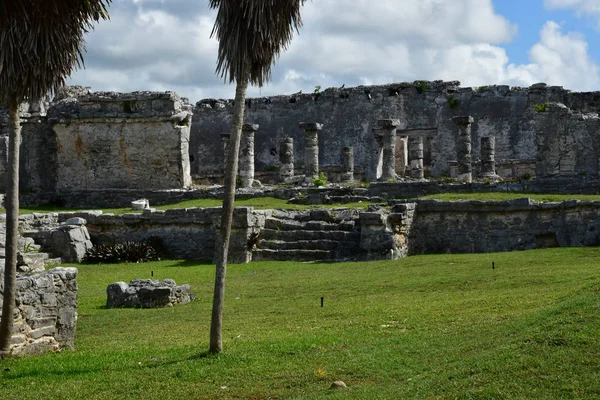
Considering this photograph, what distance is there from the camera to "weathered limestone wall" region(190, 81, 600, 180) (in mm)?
39312

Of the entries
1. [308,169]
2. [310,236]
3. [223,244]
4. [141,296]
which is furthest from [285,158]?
[223,244]

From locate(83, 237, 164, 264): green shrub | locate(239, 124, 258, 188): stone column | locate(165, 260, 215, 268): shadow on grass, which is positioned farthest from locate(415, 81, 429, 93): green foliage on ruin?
locate(165, 260, 215, 268): shadow on grass

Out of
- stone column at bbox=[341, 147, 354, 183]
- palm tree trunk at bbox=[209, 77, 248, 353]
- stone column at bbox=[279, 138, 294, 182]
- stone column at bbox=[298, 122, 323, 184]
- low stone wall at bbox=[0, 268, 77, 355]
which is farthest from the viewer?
stone column at bbox=[341, 147, 354, 183]

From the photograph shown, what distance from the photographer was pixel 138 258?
68.3ft

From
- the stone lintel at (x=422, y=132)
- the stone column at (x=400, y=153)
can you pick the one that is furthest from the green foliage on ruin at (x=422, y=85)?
the stone column at (x=400, y=153)

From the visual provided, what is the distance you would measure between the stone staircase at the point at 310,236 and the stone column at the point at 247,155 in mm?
12024

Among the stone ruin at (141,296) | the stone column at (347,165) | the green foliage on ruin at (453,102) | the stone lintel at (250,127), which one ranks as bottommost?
the stone ruin at (141,296)

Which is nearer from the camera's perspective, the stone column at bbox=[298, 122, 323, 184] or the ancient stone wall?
the ancient stone wall

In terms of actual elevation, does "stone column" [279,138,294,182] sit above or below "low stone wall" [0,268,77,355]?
above

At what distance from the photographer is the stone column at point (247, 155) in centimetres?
3328

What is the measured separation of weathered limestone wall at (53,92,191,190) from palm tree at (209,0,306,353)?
21.2 meters

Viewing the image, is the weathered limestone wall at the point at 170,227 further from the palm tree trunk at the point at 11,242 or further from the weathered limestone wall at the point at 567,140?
the weathered limestone wall at the point at 567,140

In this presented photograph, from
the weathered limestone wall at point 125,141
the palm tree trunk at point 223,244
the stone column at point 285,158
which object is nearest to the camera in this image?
the palm tree trunk at point 223,244

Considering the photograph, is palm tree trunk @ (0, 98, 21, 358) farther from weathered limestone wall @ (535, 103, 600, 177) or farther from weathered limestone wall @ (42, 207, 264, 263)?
weathered limestone wall @ (535, 103, 600, 177)
